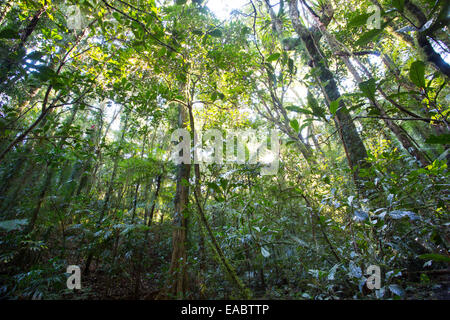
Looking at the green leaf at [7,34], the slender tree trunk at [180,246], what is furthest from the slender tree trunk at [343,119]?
the green leaf at [7,34]

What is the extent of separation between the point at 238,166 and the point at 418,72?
181 centimetres

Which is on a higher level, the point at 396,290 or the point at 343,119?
the point at 343,119

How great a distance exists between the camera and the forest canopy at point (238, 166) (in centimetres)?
142

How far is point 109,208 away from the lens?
379cm

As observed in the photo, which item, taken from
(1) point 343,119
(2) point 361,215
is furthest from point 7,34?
(1) point 343,119

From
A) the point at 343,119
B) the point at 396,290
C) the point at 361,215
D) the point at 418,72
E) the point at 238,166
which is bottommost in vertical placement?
the point at 396,290

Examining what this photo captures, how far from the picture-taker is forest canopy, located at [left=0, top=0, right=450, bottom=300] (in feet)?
4.64

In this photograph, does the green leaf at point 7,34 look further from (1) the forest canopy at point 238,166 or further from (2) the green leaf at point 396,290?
(2) the green leaf at point 396,290

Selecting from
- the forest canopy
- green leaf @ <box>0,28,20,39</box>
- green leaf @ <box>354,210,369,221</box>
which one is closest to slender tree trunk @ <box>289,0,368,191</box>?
the forest canopy

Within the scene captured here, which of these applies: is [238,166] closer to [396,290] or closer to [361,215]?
[361,215]

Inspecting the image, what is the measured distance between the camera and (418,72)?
89 centimetres

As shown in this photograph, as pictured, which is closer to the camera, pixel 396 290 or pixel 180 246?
pixel 396 290

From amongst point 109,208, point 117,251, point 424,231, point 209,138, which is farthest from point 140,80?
point 424,231

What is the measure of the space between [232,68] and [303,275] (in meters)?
3.20
